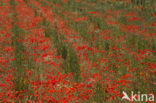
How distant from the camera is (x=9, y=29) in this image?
920 centimetres

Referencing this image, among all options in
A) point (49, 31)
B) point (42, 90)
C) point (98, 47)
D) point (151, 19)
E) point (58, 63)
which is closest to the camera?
point (42, 90)

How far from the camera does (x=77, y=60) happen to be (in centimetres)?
616

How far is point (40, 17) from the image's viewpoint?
11.7 metres

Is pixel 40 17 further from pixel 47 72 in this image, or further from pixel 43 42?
pixel 47 72

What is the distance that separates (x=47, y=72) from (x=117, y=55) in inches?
108

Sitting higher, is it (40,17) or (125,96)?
(40,17)

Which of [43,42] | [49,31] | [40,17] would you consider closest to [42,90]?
[43,42]

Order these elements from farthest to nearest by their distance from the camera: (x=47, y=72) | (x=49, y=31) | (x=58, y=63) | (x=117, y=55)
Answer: (x=49, y=31) → (x=117, y=55) → (x=58, y=63) → (x=47, y=72)

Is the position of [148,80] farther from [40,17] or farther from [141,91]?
[40,17]

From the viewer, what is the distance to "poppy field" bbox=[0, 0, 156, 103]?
4.49m

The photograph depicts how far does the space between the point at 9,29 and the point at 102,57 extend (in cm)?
556

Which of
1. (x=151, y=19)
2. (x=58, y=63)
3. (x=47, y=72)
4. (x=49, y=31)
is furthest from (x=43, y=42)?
(x=151, y=19)

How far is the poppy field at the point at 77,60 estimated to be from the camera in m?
4.49

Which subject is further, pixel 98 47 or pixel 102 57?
pixel 98 47
